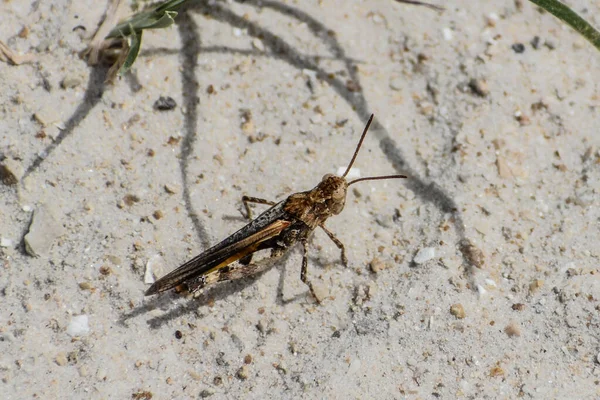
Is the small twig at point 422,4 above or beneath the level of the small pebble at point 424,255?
above

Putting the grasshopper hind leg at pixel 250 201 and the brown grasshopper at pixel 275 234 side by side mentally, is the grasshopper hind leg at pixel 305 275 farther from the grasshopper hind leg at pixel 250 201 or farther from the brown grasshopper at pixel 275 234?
the grasshopper hind leg at pixel 250 201

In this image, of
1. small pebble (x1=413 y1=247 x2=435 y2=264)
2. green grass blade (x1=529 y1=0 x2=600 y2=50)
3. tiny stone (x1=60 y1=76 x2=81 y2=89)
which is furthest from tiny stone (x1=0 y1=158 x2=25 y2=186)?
green grass blade (x1=529 y1=0 x2=600 y2=50)

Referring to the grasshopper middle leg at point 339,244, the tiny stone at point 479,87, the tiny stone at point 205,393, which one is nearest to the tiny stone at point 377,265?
the grasshopper middle leg at point 339,244

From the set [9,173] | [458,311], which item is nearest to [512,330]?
[458,311]

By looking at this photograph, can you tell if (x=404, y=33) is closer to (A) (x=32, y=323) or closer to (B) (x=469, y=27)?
(B) (x=469, y=27)

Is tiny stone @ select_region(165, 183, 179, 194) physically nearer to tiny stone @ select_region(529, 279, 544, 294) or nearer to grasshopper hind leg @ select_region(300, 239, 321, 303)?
grasshopper hind leg @ select_region(300, 239, 321, 303)
